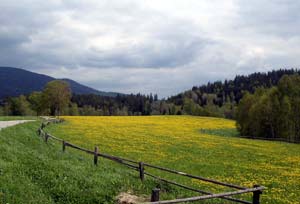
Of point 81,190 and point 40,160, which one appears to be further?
point 40,160

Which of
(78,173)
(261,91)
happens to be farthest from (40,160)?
(261,91)

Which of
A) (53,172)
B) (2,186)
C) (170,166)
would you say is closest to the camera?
(2,186)

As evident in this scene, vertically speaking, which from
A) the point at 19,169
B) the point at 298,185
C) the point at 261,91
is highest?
the point at 261,91

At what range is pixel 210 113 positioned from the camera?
551 feet

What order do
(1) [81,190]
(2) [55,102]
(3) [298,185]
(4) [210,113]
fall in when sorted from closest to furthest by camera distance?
(1) [81,190] < (3) [298,185] < (2) [55,102] < (4) [210,113]

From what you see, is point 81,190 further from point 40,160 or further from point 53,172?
point 40,160

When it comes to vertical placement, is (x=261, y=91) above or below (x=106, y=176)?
above

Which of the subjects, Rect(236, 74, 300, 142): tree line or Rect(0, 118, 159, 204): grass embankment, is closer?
Rect(0, 118, 159, 204): grass embankment

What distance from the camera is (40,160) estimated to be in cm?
1942

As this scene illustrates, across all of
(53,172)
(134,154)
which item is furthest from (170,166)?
(53,172)

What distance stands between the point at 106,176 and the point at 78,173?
1331 mm

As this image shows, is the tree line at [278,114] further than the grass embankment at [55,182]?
Yes

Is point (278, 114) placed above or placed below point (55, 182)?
above

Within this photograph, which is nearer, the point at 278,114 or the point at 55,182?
the point at 55,182
